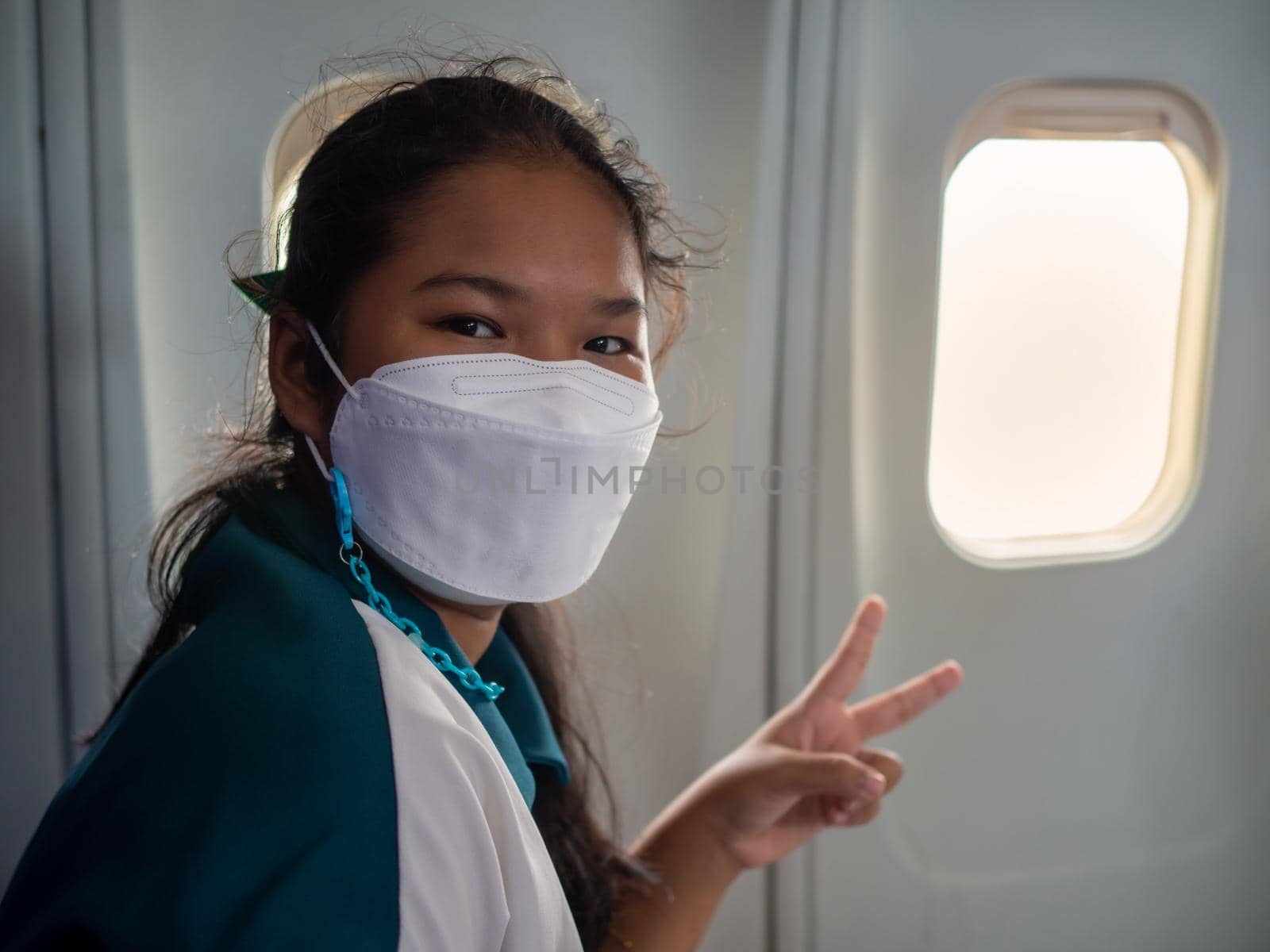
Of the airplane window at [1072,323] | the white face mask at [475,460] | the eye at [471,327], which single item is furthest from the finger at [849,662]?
the eye at [471,327]

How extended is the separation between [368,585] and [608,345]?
33cm

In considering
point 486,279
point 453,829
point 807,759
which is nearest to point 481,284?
point 486,279

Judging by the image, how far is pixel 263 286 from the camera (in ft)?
3.32

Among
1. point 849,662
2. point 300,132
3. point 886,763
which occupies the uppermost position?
point 300,132

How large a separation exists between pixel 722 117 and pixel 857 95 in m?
0.19

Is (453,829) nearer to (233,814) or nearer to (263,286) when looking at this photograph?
(233,814)

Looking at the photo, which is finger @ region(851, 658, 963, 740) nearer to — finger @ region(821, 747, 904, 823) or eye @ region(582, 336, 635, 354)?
finger @ region(821, 747, 904, 823)

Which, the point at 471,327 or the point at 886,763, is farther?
the point at 886,763

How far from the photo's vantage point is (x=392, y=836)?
0.65 m

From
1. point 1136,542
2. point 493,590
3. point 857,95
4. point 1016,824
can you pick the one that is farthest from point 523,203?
point 1016,824

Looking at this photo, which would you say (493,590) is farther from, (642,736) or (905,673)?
(905,673)

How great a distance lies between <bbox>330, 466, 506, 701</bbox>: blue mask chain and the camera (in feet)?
2.80

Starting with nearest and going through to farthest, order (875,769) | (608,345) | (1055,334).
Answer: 1. (608,345)
2. (875,769)
3. (1055,334)

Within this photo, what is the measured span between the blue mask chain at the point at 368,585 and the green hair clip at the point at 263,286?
0.23 m
